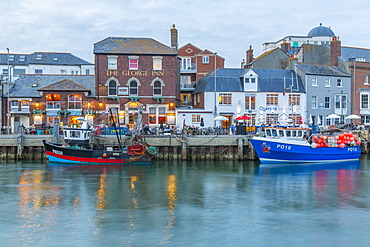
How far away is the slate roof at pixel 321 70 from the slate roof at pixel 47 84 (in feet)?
91.3

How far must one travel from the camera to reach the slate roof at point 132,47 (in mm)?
50281

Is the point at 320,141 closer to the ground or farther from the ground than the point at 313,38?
closer to the ground

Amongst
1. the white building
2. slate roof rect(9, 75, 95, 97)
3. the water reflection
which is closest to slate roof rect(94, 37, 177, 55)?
slate roof rect(9, 75, 95, 97)

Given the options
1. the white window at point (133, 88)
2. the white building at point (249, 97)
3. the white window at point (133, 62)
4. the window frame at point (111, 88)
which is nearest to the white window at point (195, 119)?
the white building at point (249, 97)

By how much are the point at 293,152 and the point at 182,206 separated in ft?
62.6

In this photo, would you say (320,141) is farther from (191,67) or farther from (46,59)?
(46,59)

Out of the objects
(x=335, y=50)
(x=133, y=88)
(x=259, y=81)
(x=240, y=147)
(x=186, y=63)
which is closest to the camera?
(x=240, y=147)

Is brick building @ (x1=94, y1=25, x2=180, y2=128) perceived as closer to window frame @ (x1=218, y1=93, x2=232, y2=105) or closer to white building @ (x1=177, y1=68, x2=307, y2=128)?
white building @ (x1=177, y1=68, x2=307, y2=128)

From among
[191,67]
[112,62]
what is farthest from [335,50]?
[112,62]

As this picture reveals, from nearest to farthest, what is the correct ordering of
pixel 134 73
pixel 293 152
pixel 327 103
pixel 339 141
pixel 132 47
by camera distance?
pixel 293 152
pixel 339 141
pixel 134 73
pixel 132 47
pixel 327 103

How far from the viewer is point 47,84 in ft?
172

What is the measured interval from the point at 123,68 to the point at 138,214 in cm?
3255

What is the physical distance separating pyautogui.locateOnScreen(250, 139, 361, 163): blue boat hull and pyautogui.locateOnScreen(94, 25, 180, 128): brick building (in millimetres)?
16039

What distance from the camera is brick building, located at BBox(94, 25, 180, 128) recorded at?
5000 centimetres
